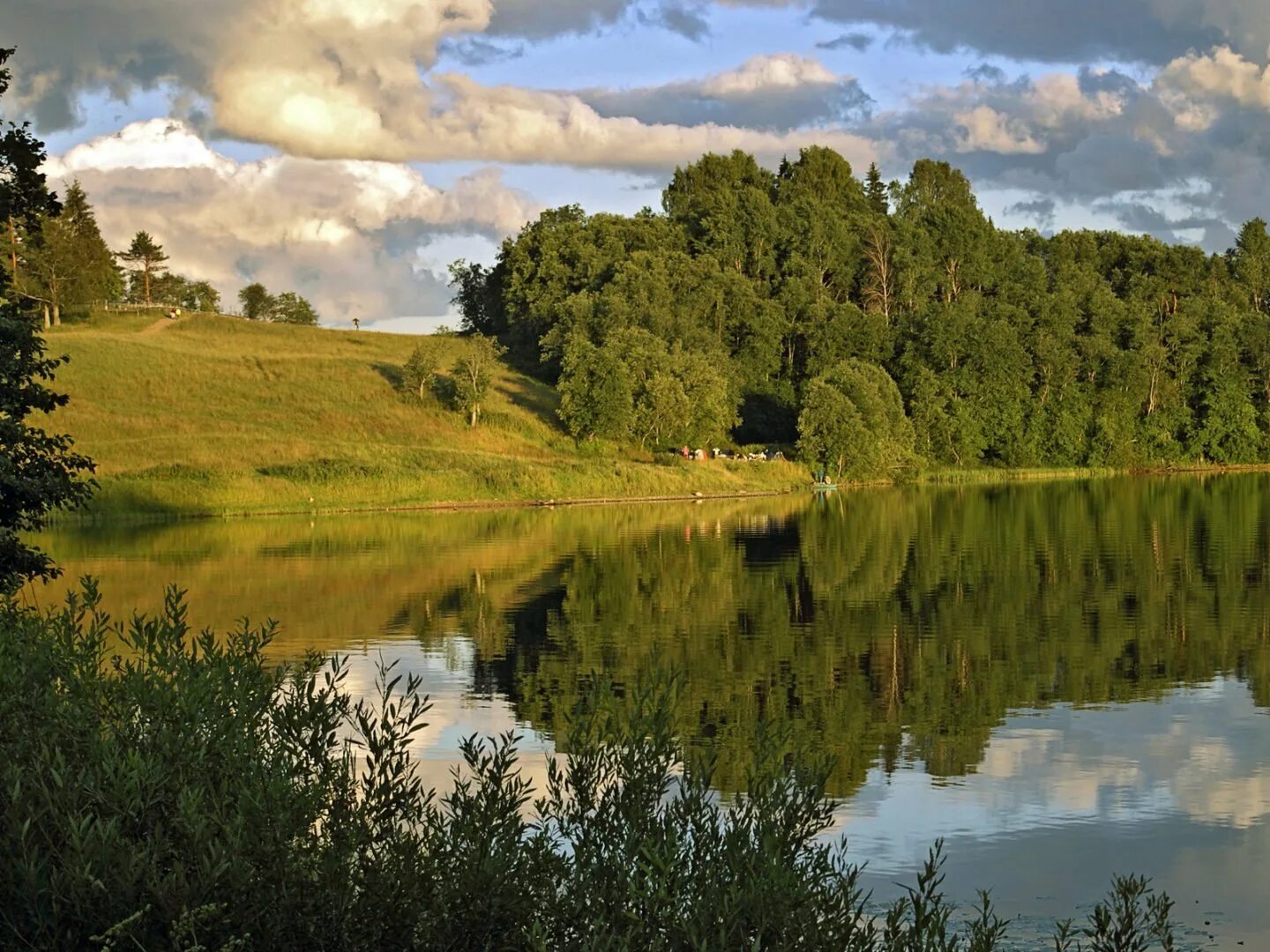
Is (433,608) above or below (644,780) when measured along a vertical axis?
below

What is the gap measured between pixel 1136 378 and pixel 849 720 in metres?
121

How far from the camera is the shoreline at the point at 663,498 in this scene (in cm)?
7388

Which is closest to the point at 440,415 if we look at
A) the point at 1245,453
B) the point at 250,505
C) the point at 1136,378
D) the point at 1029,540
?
the point at 250,505

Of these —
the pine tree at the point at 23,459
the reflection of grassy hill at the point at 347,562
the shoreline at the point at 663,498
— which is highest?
the pine tree at the point at 23,459

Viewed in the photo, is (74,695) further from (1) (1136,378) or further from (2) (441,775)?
(1) (1136,378)

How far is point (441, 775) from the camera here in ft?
63.7

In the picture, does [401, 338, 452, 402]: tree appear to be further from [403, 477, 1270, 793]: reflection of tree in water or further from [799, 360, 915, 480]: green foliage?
[403, 477, 1270, 793]: reflection of tree in water

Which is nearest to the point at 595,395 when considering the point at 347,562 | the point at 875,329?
the point at 875,329

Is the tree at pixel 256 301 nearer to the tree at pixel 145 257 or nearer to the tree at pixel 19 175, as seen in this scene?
the tree at pixel 145 257

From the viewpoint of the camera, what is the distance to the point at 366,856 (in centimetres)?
1021

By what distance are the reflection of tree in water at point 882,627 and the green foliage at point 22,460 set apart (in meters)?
8.24

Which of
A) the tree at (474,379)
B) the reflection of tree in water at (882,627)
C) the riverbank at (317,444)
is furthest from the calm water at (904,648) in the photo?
the tree at (474,379)

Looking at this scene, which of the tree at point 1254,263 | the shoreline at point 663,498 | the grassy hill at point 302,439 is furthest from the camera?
the tree at point 1254,263

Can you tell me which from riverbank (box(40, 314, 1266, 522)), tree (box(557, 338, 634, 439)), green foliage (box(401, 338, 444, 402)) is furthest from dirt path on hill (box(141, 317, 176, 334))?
tree (box(557, 338, 634, 439))
